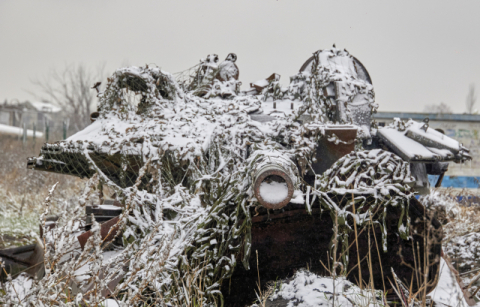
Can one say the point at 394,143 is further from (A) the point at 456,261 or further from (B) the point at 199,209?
(A) the point at 456,261

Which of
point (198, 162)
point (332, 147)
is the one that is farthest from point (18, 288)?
point (332, 147)

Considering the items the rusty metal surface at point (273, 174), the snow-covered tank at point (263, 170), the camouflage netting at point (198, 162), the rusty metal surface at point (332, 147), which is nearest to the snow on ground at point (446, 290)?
the snow-covered tank at point (263, 170)

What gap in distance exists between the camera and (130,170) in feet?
16.0

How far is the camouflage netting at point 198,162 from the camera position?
3.05m

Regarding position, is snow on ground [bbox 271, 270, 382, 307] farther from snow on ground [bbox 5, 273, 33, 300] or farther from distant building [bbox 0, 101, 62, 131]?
distant building [bbox 0, 101, 62, 131]

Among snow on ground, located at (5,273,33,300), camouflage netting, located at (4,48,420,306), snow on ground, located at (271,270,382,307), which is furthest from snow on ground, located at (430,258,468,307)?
snow on ground, located at (5,273,33,300)

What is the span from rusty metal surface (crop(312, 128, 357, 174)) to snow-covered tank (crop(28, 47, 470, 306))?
1cm

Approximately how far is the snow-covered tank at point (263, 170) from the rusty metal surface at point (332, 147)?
0.05 feet

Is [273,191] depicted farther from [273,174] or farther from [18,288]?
[18,288]

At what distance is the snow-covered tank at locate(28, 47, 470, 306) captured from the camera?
303cm

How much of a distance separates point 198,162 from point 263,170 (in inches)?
79.7

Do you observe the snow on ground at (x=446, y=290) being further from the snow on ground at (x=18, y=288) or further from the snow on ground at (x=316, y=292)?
the snow on ground at (x=18, y=288)

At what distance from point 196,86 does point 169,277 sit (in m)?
3.91

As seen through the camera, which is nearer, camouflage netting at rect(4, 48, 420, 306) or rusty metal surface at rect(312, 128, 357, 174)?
camouflage netting at rect(4, 48, 420, 306)
